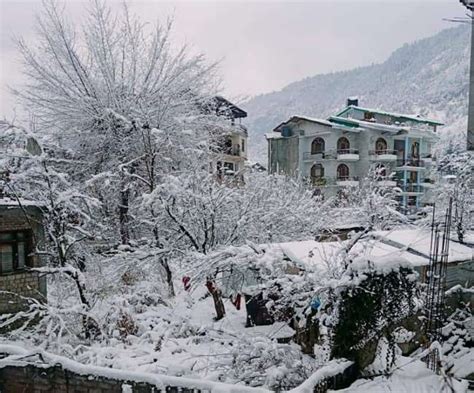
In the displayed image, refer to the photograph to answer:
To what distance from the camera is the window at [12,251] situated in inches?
408

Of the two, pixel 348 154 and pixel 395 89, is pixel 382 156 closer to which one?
pixel 348 154

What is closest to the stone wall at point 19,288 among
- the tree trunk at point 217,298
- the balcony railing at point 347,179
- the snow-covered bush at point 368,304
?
the tree trunk at point 217,298

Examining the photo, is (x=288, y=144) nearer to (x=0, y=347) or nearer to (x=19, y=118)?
(x=19, y=118)

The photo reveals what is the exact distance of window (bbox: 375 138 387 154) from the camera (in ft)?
92.4

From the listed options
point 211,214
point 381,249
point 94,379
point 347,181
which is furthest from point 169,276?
point 347,181

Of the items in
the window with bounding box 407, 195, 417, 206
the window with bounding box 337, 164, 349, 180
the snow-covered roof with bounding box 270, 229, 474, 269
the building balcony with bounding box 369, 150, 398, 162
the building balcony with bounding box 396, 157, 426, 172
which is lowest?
the window with bounding box 407, 195, 417, 206

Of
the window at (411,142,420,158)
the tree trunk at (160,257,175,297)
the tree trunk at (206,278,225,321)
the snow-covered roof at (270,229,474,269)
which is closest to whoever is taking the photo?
the snow-covered roof at (270,229,474,269)

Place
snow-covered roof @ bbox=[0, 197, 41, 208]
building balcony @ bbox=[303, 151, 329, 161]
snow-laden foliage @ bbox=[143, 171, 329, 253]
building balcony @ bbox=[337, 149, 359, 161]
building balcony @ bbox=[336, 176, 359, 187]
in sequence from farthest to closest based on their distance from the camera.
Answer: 1. building balcony @ bbox=[303, 151, 329, 161]
2. building balcony @ bbox=[337, 149, 359, 161]
3. building balcony @ bbox=[336, 176, 359, 187]
4. snow-laden foliage @ bbox=[143, 171, 329, 253]
5. snow-covered roof @ bbox=[0, 197, 41, 208]

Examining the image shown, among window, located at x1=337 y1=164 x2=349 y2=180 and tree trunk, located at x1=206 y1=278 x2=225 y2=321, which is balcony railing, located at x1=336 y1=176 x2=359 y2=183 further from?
tree trunk, located at x1=206 y1=278 x2=225 y2=321

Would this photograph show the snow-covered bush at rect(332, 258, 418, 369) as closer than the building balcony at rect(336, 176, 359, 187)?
Yes

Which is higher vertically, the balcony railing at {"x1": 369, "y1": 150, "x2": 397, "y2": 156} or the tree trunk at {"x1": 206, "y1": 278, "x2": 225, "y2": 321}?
the balcony railing at {"x1": 369, "y1": 150, "x2": 397, "y2": 156}

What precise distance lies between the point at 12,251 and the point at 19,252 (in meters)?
0.17

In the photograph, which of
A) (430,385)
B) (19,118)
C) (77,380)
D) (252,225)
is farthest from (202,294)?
(19,118)

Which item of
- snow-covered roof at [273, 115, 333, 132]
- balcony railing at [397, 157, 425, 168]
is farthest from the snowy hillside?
balcony railing at [397, 157, 425, 168]
